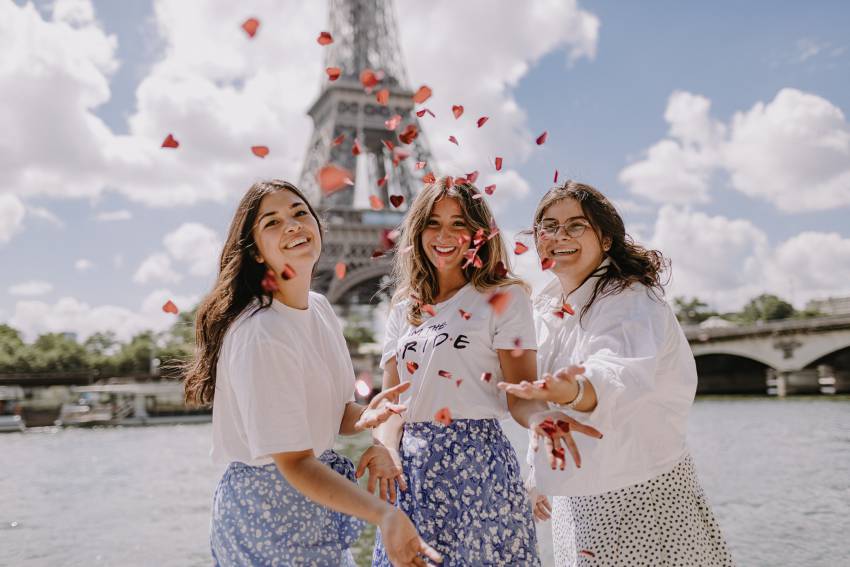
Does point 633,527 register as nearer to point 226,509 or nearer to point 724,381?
point 226,509

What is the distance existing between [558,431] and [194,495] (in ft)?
46.5

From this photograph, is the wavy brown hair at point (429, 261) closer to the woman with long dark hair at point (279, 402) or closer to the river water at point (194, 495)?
the woman with long dark hair at point (279, 402)

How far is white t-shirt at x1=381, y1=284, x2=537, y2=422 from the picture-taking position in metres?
2.72

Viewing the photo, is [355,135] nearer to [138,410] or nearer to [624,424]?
[138,410]

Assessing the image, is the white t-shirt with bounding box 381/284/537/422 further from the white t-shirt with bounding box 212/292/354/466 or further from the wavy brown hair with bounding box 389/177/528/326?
the white t-shirt with bounding box 212/292/354/466

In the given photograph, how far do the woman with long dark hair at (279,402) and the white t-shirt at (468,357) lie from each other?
1.02ft

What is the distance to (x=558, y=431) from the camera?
89.8 inches

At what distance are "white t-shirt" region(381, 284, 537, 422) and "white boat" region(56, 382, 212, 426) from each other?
3418 cm

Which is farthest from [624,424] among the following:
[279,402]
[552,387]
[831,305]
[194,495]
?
[831,305]

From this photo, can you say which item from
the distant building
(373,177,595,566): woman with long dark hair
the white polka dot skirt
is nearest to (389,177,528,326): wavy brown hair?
(373,177,595,566): woman with long dark hair

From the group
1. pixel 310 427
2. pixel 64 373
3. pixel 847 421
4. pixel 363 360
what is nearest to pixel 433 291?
pixel 310 427

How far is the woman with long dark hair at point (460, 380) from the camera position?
8.52ft

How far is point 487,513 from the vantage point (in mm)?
2598

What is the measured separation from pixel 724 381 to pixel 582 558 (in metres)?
46.5
